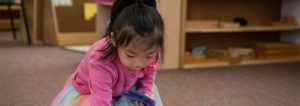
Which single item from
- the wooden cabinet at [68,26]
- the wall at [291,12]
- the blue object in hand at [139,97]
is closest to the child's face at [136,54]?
the blue object in hand at [139,97]

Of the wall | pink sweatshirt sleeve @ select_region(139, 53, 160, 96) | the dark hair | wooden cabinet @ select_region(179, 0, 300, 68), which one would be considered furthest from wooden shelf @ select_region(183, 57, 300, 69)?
the dark hair

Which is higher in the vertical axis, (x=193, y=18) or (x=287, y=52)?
(x=193, y=18)

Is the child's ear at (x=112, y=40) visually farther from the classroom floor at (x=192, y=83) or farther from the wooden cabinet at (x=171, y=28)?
the wooden cabinet at (x=171, y=28)

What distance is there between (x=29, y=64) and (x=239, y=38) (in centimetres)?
131

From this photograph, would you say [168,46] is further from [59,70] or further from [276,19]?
[276,19]

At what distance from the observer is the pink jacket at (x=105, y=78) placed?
0.81 m

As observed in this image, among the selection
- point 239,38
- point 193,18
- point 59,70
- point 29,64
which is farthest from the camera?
point 239,38

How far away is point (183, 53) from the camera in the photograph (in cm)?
210

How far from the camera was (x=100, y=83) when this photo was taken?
2.64 feet

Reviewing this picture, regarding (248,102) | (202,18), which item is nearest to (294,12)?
(202,18)

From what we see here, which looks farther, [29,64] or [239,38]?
[239,38]

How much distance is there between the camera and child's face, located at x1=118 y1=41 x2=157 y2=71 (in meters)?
0.75

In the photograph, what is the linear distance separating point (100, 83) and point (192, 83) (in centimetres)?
99

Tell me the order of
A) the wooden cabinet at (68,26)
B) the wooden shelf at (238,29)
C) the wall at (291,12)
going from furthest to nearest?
the wooden cabinet at (68,26) → the wall at (291,12) → the wooden shelf at (238,29)
